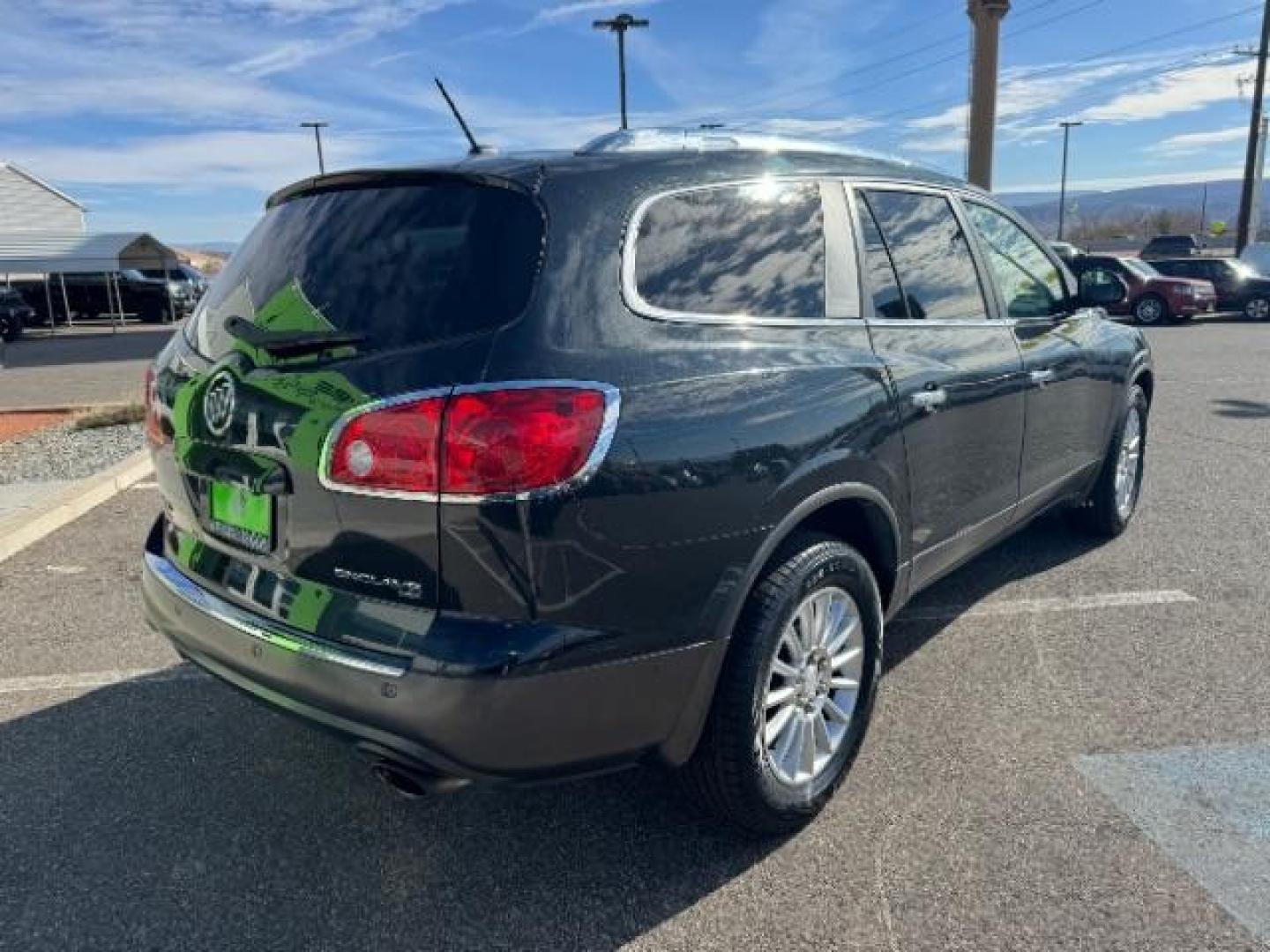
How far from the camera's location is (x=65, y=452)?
815cm

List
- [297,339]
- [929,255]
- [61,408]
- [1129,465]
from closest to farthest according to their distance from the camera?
1. [297,339]
2. [929,255]
3. [1129,465]
4. [61,408]

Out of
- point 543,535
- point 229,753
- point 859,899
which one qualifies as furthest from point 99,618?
point 859,899

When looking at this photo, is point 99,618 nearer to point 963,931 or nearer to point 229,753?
point 229,753

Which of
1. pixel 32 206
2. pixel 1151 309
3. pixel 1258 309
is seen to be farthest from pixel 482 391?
pixel 32 206

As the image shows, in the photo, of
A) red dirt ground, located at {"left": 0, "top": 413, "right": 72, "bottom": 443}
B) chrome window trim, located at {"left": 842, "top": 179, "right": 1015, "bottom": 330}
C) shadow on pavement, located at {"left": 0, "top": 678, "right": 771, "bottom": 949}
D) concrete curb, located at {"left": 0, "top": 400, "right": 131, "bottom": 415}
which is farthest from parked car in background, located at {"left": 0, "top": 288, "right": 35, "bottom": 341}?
chrome window trim, located at {"left": 842, "top": 179, "right": 1015, "bottom": 330}

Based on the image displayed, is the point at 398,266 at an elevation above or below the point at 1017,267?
above

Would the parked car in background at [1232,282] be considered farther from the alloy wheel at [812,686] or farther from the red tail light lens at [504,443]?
the red tail light lens at [504,443]

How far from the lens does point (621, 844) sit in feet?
8.92

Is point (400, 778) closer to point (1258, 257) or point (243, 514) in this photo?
point (243, 514)

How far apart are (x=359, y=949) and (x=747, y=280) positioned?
6.29 feet

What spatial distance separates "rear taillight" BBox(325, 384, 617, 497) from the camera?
6.82 feet

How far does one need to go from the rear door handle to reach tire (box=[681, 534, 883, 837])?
0.54 meters

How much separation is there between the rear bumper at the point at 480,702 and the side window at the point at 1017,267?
234cm

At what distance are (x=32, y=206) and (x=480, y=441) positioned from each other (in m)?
60.5
